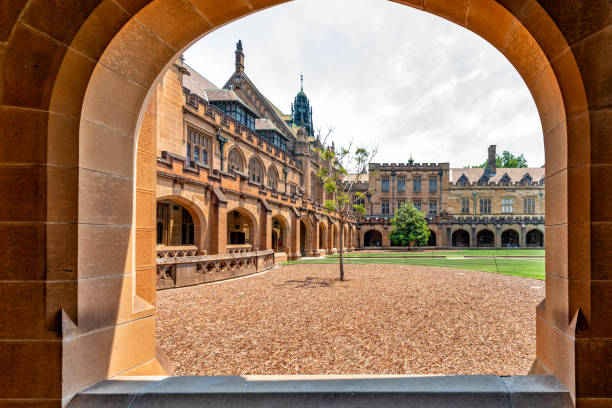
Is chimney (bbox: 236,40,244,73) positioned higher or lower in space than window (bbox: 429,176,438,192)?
higher

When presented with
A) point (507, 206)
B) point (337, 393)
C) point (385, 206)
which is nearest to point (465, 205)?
point (507, 206)

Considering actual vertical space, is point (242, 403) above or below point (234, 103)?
below

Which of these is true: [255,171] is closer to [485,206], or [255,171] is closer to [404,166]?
[404,166]

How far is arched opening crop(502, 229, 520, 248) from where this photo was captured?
51.9 metres

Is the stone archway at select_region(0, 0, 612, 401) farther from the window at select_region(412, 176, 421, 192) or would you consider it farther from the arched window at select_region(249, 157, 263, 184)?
the window at select_region(412, 176, 421, 192)

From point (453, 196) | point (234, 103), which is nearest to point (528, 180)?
point (453, 196)

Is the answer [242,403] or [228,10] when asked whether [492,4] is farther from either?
[242,403]

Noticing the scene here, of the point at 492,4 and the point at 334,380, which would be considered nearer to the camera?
the point at 334,380

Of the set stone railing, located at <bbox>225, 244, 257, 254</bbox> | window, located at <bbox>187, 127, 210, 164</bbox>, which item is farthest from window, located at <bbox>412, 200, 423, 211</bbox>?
window, located at <bbox>187, 127, 210, 164</bbox>

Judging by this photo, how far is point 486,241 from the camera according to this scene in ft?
173

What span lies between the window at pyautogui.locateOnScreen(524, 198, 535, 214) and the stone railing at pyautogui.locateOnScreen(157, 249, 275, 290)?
56263mm

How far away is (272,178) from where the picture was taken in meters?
30.4

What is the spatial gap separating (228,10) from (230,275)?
13.2 m

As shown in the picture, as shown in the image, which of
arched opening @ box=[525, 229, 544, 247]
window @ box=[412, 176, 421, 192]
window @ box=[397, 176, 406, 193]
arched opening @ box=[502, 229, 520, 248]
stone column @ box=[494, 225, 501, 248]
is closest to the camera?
stone column @ box=[494, 225, 501, 248]
